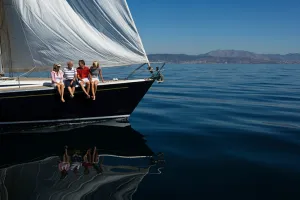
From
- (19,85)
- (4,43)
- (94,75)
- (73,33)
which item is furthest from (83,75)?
(4,43)

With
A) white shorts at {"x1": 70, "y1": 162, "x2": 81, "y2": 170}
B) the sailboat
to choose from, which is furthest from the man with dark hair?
white shorts at {"x1": 70, "y1": 162, "x2": 81, "y2": 170}

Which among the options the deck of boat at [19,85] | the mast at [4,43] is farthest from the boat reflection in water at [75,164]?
the mast at [4,43]

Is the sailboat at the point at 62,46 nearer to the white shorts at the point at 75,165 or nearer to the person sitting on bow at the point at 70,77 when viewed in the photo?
the person sitting on bow at the point at 70,77

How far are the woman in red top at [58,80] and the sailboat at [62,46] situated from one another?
0.28 metres

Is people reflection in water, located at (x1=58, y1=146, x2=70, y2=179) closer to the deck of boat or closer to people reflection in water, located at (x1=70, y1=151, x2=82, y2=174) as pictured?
people reflection in water, located at (x1=70, y1=151, x2=82, y2=174)

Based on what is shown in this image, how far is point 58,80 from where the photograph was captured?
10.5 m

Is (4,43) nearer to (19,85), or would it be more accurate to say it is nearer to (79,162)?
(19,85)

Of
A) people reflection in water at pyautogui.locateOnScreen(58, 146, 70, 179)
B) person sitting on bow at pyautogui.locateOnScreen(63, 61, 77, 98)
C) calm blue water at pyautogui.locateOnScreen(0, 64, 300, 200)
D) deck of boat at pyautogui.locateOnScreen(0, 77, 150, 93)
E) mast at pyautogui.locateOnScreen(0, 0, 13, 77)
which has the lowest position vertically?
people reflection in water at pyautogui.locateOnScreen(58, 146, 70, 179)

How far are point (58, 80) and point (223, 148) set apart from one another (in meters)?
6.45

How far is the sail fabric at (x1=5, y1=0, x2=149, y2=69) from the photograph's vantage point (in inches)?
433

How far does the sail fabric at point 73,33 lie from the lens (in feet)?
36.1

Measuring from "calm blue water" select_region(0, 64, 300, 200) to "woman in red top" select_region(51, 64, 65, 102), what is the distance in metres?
3.32

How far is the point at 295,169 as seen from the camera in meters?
6.95

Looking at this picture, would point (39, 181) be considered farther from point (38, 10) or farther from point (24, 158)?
point (38, 10)
